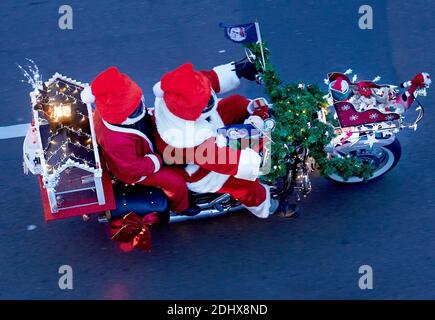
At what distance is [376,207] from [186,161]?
174 centimetres

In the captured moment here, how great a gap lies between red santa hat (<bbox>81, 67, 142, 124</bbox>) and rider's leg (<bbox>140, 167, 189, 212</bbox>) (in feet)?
1.94

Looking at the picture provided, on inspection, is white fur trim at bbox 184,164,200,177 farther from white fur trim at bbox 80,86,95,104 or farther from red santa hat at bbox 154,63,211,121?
white fur trim at bbox 80,86,95,104

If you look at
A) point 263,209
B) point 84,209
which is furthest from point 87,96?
point 263,209

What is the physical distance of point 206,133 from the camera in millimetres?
5602

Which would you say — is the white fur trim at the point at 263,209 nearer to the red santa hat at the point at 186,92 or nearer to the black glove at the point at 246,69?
the black glove at the point at 246,69

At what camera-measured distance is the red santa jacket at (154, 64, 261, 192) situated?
557 centimetres

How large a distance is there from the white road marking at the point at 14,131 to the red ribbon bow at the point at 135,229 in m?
1.69

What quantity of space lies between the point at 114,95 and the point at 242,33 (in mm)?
1068

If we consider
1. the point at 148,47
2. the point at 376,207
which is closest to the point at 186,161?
the point at 376,207

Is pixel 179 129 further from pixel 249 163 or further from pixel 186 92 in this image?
pixel 249 163

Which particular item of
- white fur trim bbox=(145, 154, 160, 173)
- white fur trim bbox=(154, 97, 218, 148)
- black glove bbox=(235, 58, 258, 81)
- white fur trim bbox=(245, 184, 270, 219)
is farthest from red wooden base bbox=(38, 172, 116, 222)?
black glove bbox=(235, 58, 258, 81)

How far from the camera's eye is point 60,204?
5785 millimetres

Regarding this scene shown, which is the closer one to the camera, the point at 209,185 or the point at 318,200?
the point at 209,185
